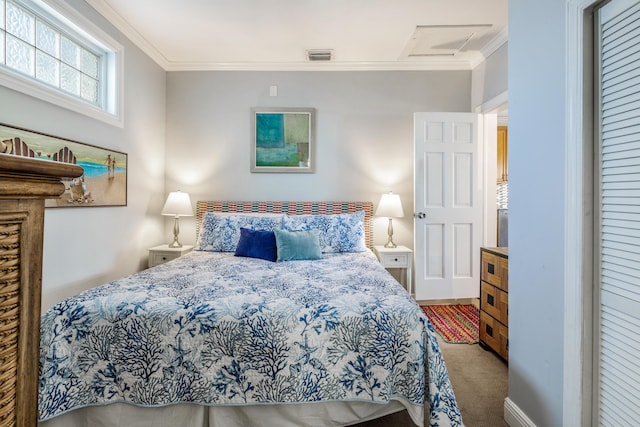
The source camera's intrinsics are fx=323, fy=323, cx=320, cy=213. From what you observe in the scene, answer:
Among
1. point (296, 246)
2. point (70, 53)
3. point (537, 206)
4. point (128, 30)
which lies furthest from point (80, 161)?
point (537, 206)

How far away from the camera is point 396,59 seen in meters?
3.62

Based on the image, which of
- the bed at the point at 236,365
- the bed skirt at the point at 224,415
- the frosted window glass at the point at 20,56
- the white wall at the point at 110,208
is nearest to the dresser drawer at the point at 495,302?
the bed at the point at 236,365

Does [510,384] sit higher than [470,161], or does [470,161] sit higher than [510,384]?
[470,161]

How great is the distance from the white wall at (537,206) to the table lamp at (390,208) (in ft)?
5.58

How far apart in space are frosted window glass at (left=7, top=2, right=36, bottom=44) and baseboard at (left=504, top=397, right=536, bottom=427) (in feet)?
12.0

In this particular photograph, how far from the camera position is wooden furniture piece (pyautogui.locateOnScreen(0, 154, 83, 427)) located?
386mm

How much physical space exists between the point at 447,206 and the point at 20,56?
3.74 metres

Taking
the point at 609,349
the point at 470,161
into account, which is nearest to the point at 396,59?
the point at 470,161

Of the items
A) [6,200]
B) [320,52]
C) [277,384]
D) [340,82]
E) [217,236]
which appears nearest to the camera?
[6,200]

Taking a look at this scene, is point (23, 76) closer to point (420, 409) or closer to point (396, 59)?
point (420, 409)

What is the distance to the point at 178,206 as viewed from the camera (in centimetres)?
340

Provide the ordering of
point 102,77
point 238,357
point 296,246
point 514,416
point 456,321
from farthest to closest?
point 456,321 → point 102,77 → point 296,246 → point 514,416 → point 238,357

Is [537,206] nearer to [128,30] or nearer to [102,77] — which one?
[102,77]

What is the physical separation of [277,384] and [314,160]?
2698 mm
